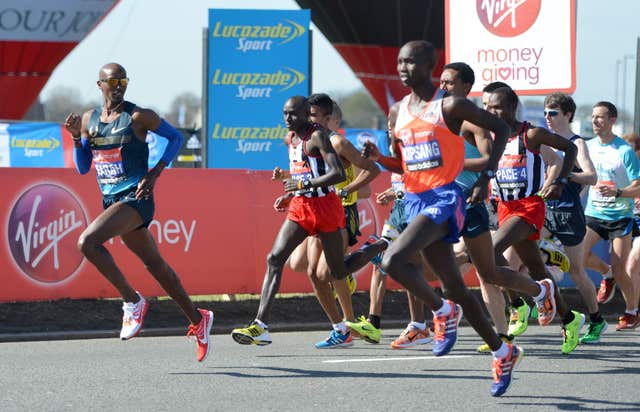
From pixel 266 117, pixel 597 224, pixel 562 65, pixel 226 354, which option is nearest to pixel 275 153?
pixel 266 117

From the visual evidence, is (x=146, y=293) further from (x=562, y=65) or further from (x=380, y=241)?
(x=562, y=65)

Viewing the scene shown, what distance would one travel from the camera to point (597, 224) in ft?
40.6

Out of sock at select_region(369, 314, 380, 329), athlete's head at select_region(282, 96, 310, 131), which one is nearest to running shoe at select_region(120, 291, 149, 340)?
athlete's head at select_region(282, 96, 310, 131)

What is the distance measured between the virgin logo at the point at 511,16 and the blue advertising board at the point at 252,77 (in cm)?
991

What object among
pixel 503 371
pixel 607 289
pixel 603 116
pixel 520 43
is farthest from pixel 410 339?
pixel 520 43

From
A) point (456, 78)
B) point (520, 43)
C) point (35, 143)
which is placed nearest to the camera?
point (456, 78)

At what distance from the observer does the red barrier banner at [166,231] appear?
12.3 metres

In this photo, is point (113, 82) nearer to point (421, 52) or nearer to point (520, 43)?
point (421, 52)

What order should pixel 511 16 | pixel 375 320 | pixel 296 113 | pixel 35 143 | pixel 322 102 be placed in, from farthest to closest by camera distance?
pixel 35 143 → pixel 511 16 → pixel 375 320 → pixel 322 102 → pixel 296 113

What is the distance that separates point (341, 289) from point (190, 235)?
2730mm

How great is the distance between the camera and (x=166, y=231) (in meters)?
12.9

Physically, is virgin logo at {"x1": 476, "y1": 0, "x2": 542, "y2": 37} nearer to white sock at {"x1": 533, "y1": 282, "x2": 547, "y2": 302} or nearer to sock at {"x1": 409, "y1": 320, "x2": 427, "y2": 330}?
sock at {"x1": 409, "y1": 320, "x2": 427, "y2": 330}

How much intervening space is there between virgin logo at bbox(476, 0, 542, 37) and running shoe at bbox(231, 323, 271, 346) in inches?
246

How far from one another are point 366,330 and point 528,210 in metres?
1.78
